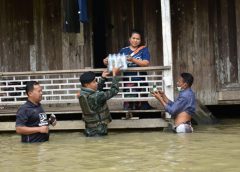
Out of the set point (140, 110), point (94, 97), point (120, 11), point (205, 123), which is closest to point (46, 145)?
point (94, 97)

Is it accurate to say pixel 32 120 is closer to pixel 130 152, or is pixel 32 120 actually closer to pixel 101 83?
pixel 101 83

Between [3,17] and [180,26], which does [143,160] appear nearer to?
[180,26]

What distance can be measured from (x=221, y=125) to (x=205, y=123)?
1.42 ft

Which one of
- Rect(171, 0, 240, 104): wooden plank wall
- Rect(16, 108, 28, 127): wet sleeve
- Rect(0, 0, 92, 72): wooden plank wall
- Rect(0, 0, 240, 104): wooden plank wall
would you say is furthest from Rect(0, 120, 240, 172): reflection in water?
Rect(0, 0, 92, 72): wooden plank wall

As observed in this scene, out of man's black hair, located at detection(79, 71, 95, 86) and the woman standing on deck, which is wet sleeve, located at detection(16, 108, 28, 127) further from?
the woman standing on deck

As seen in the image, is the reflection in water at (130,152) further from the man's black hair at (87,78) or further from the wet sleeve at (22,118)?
the man's black hair at (87,78)

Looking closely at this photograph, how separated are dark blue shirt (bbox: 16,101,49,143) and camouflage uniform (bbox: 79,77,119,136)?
82cm

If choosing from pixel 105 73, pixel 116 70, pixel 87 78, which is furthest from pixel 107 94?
pixel 105 73

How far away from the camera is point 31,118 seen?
8.05 m

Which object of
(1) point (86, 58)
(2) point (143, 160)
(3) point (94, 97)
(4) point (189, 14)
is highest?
(4) point (189, 14)

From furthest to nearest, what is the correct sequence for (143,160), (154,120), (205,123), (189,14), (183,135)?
(189,14), (205,123), (154,120), (183,135), (143,160)

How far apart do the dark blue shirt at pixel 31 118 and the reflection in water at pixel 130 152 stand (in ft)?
0.63

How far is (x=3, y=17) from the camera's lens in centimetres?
1177

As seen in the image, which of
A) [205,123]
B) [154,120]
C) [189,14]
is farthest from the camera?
[189,14]
